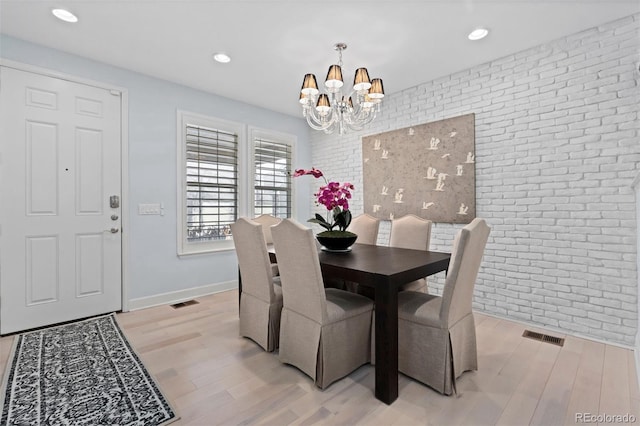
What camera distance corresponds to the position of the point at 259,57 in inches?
123

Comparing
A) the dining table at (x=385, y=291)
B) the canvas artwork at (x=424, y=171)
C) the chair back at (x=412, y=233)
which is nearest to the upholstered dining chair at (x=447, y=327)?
the dining table at (x=385, y=291)

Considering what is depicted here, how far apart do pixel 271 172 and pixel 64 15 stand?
280 cm

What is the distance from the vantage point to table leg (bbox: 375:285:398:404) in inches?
68.6

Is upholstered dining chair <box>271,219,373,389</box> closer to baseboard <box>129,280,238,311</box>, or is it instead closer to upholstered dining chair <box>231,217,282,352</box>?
upholstered dining chair <box>231,217,282,352</box>

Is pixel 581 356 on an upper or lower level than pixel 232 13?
lower

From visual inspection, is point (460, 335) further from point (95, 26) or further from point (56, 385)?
point (95, 26)

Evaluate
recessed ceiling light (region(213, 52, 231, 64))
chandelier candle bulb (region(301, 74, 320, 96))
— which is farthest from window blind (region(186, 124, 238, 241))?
chandelier candle bulb (region(301, 74, 320, 96))

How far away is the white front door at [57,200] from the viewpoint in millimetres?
2717

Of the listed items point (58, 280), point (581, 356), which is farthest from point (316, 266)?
point (58, 280)

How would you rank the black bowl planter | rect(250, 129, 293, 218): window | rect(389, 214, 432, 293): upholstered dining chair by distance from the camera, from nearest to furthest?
the black bowl planter < rect(389, 214, 432, 293): upholstered dining chair < rect(250, 129, 293, 218): window

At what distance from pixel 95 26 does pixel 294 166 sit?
2.95 metres

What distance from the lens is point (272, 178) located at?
15.7ft

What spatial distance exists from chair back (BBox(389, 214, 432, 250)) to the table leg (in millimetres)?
1313

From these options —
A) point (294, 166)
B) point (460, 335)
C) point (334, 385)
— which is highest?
point (294, 166)
